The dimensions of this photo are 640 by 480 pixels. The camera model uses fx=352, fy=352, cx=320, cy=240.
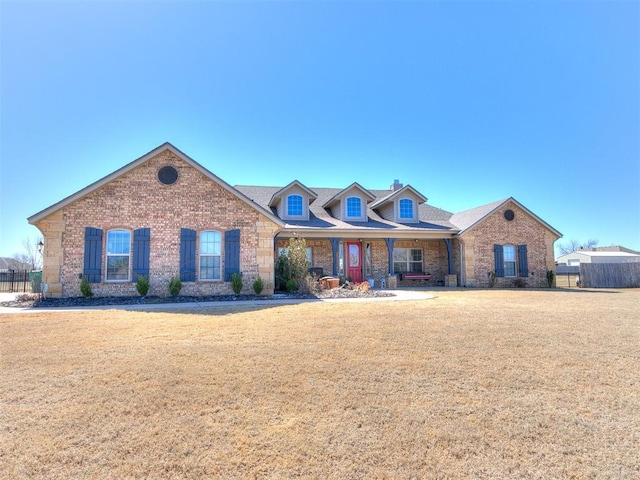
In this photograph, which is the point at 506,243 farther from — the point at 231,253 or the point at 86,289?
the point at 86,289

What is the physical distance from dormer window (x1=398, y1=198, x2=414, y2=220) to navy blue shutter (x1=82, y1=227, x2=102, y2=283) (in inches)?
592

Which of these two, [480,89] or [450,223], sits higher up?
[480,89]

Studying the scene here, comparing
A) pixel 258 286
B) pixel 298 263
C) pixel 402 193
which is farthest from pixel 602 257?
pixel 258 286

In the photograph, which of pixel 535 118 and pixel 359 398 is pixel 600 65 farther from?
pixel 359 398

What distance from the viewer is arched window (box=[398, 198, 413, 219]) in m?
20.7

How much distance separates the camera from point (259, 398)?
12.1 feet

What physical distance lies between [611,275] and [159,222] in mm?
24482

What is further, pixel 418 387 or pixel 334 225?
pixel 334 225

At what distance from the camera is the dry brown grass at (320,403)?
2635 mm

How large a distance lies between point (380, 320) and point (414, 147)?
1450cm

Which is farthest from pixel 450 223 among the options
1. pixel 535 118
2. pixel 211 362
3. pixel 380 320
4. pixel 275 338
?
pixel 211 362

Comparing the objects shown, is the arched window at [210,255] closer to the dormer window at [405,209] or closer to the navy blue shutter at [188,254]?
the navy blue shutter at [188,254]

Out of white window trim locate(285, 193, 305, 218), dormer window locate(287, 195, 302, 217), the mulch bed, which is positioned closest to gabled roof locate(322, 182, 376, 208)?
white window trim locate(285, 193, 305, 218)

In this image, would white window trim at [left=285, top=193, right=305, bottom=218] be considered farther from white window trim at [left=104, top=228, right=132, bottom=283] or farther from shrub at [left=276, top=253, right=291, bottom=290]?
white window trim at [left=104, top=228, right=132, bottom=283]
